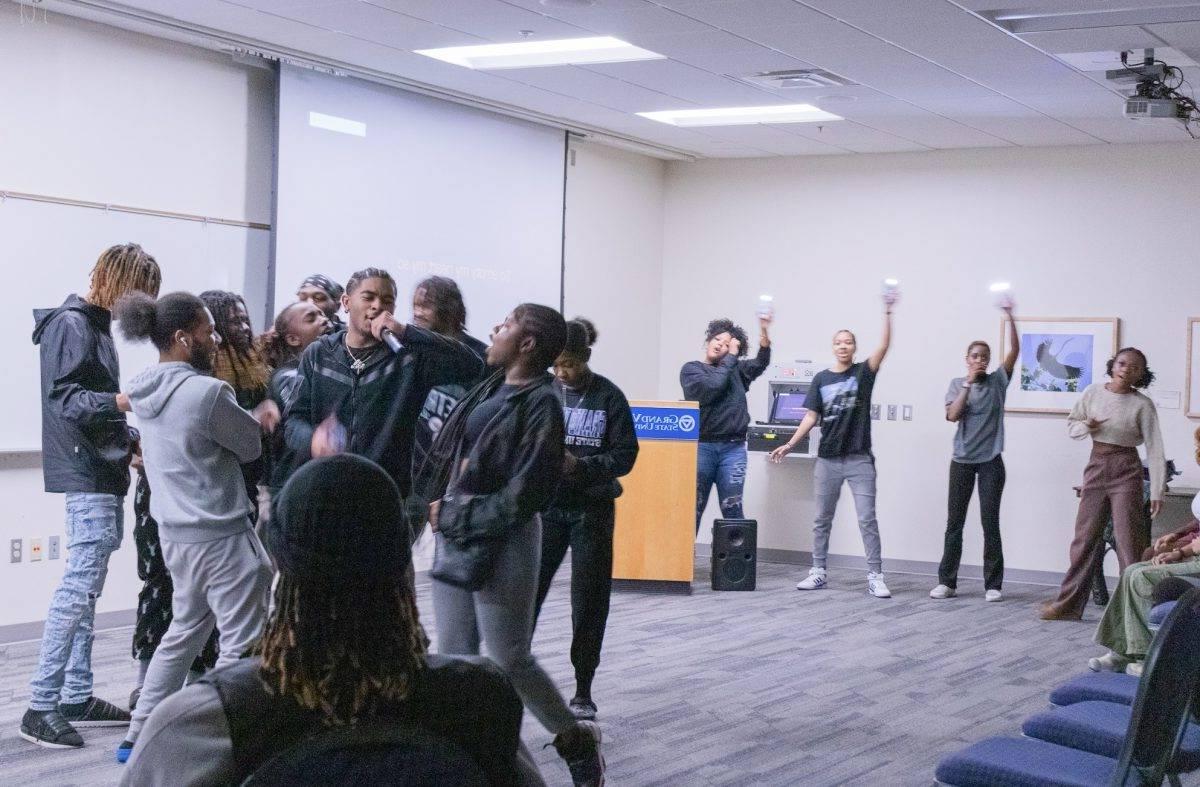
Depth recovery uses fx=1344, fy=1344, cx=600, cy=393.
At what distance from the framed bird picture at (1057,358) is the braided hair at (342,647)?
29.2 feet

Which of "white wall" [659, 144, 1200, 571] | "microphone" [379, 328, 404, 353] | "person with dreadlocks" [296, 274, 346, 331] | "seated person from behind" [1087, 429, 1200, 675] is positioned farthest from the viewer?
"white wall" [659, 144, 1200, 571]

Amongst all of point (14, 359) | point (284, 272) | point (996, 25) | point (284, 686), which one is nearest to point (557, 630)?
point (284, 272)

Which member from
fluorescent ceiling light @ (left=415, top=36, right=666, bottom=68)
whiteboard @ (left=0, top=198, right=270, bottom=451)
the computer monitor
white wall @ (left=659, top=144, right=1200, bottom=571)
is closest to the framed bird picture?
white wall @ (left=659, top=144, right=1200, bottom=571)

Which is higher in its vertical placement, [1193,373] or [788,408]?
[1193,373]

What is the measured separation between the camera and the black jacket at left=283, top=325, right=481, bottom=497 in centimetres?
405

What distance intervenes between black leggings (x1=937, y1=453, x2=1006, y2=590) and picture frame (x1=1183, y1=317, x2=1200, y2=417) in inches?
59.2

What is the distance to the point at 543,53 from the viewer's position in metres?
7.76

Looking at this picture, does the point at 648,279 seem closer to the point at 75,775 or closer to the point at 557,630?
the point at 557,630

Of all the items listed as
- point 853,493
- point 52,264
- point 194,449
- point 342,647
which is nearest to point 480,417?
point 194,449

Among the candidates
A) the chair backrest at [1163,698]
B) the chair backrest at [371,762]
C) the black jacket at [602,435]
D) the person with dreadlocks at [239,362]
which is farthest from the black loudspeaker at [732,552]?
the chair backrest at [371,762]

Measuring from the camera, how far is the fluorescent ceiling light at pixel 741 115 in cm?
915

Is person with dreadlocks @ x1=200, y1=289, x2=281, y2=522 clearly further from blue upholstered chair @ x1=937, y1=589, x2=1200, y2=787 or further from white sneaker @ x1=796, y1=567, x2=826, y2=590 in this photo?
white sneaker @ x1=796, y1=567, x2=826, y2=590

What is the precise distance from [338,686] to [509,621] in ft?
7.47

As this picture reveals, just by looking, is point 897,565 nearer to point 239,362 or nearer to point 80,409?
point 239,362
